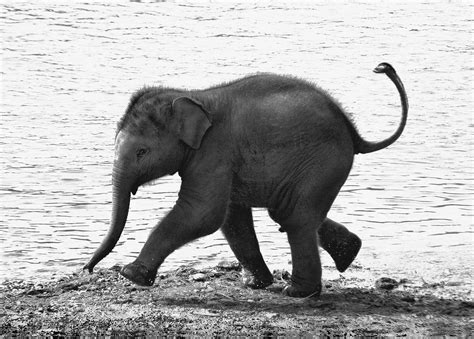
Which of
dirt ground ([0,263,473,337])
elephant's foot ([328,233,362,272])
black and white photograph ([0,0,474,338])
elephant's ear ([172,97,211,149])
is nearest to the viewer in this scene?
dirt ground ([0,263,473,337])

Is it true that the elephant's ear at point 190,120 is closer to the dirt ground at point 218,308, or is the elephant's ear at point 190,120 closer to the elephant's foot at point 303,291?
the dirt ground at point 218,308

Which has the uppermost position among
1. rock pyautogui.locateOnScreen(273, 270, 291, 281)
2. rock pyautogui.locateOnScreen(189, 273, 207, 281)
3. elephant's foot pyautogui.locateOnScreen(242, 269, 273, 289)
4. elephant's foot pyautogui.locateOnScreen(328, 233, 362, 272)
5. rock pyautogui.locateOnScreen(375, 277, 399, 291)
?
elephant's foot pyautogui.locateOnScreen(328, 233, 362, 272)

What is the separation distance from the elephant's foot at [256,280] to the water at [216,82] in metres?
0.93

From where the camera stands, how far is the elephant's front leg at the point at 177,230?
9633mm

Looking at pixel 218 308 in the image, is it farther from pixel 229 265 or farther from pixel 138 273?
pixel 229 265

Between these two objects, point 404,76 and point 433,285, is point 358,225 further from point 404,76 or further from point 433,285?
point 404,76

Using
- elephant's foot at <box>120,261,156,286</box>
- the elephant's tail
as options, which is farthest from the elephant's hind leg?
elephant's foot at <box>120,261,156,286</box>

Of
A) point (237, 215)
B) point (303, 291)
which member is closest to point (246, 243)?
point (237, 215)

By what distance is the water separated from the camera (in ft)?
38.1

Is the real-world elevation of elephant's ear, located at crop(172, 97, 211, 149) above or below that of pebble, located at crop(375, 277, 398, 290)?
above

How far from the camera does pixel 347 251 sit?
10516 millimetres

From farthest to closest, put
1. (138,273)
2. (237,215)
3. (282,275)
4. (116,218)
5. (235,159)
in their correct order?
(282,275) < (237,215) < (235,159) < (116,218) < (138,273)

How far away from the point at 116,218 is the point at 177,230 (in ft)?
1.49

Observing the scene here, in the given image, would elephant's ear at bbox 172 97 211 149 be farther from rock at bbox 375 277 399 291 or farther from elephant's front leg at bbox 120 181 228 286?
rock at bbox 375 277 399 291
